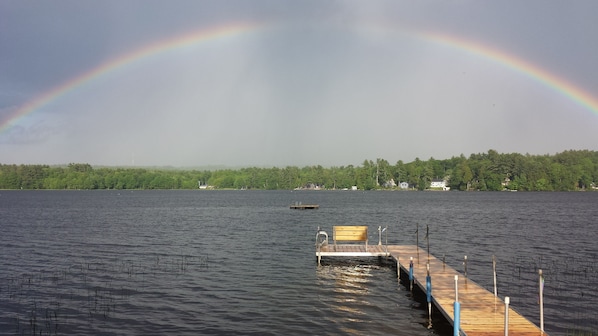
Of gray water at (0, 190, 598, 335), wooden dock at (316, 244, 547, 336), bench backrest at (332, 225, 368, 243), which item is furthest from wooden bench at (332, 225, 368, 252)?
wooden dock at (316, 244, 547, 336)

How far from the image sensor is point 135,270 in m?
30.8

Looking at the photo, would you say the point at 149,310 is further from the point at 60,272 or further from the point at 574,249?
the point at 574,249

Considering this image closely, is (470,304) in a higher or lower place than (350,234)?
lower

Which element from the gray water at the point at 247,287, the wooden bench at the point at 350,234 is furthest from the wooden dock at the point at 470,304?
the wooden bench at the point at 350,234

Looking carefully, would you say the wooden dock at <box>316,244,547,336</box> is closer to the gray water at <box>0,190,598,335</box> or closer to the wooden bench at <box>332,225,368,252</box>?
the gray water at <box>0,190,598,335</box>

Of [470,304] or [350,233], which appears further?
[350,233]

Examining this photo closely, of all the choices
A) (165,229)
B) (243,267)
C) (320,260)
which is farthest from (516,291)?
(165,229)

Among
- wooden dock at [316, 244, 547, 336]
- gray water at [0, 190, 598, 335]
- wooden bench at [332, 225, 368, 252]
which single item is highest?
wooden bench at [332, 225, 368, 252]

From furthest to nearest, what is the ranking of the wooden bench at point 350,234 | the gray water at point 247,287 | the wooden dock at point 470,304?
the wooden bench at point 350,234 < the gray water at point 247,287 < the wooden dock at point 470,304

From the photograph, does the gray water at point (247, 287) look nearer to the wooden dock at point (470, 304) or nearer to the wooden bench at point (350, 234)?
the wooden dock at point (470, 304)

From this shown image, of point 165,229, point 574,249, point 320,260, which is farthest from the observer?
point 165,229

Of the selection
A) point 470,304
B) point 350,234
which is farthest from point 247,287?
point 470,304

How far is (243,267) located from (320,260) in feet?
17.6

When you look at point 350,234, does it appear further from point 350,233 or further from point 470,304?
point 470,304
